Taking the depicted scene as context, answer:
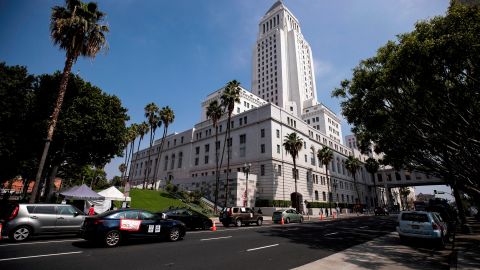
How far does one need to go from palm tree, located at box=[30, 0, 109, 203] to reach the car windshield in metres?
22.8

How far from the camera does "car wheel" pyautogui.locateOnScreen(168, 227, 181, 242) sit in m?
12.0

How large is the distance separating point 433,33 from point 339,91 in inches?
321

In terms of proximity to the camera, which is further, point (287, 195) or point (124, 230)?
point (287, 195)

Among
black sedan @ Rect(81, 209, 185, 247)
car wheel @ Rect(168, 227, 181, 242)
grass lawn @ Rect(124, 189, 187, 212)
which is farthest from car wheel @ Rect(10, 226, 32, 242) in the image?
grass lawn @ Rect(124, 189, 187, 212)

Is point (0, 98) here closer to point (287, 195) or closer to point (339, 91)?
point (339, 91)

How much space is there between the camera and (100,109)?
24.0 metres

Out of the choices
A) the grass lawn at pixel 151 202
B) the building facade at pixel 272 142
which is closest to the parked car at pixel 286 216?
the building facade at pixel 272 142

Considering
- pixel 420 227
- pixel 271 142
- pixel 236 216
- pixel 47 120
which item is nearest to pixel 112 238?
pixel 236 216

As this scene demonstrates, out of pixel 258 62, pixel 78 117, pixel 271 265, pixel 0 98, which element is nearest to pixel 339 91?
pixel 271 265

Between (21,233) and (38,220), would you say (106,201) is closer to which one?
(38,220)

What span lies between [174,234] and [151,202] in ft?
87.5

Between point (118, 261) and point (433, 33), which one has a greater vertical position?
point (433, 33)

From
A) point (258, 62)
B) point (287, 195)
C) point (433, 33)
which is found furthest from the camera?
point (258, 62)

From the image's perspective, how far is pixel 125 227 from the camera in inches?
412
